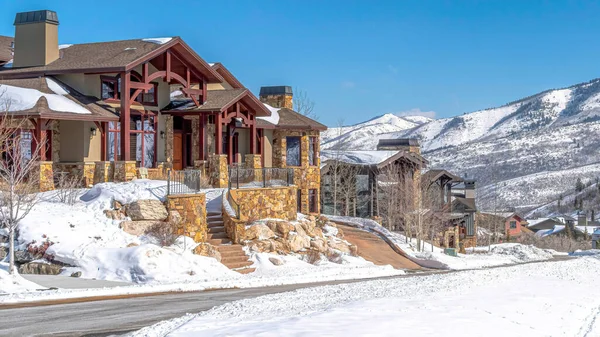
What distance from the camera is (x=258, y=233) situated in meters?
26.2

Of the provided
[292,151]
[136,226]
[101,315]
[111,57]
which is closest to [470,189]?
[292,151]

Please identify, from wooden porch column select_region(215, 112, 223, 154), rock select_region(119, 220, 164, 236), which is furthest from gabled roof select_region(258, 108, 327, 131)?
rock select_region(119, 220, 164, 236)

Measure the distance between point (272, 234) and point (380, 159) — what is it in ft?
73.3

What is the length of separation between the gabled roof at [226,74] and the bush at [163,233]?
1527 centimetres

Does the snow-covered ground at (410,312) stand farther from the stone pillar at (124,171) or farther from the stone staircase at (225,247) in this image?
the stone pillar at (124,171)

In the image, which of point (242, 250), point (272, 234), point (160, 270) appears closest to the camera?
point (160, 270)

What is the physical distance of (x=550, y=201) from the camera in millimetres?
144000

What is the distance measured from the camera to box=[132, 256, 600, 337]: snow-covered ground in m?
11.6

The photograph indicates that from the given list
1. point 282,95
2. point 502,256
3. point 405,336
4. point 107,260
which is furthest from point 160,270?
point 502,256

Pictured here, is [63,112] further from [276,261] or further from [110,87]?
[276,261]

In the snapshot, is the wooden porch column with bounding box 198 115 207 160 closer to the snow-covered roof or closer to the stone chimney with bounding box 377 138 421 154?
the snow-covered roof

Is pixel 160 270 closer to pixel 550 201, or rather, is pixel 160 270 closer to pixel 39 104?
pixel 39 104

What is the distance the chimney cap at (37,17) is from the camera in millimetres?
29237

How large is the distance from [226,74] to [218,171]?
9280 mm
